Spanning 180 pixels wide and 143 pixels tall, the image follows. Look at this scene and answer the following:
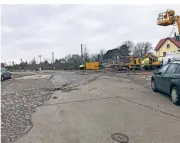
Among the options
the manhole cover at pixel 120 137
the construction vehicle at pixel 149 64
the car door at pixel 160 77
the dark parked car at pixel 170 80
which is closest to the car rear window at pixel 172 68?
the dark parked car at pixel 170 80

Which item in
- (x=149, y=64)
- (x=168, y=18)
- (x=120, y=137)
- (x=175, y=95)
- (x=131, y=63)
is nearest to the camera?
(x=120, y=137)

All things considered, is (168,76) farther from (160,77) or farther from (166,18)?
(166,18)

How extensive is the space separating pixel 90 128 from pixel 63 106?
253cm

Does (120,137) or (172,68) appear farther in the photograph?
(172,68)

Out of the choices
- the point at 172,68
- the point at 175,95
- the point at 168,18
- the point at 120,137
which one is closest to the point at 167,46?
the point at 168,18

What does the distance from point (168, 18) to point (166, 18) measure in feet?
0.74

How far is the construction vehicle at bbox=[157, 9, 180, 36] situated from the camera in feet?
61.0

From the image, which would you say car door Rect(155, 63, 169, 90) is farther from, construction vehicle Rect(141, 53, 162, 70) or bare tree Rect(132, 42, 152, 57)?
bare tree Rect(132, 42, 152, 57)

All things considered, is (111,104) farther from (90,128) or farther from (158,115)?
(90,128)

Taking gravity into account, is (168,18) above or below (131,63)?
above

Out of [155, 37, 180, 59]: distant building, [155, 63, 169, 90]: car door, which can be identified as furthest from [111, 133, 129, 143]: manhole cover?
[155, 37, 180, 59]: distant building

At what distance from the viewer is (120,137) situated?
423 centimetres

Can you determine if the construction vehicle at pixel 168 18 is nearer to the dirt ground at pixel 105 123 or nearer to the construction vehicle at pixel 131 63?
the dirt ground at pixel 105 123

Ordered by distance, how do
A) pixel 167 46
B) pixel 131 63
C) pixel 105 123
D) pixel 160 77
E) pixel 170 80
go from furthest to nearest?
1. pixel 167 46
2. pixel 131 63
3. pixel 160 77
4. pixel 170 80
5. pixel 105 123
